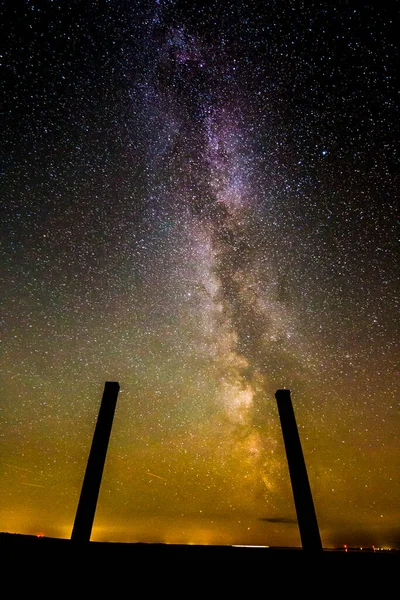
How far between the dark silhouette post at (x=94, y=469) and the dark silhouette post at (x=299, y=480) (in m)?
3.16

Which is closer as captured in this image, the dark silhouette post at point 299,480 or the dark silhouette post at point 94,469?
the dark silhouette post at point 94,469

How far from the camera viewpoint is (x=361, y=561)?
149 inches

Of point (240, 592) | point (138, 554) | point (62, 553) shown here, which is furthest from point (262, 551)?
point (62, 553)

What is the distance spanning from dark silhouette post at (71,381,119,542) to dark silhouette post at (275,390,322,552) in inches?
124

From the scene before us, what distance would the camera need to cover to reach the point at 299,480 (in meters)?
5.30

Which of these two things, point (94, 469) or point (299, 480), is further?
point (299, 480)

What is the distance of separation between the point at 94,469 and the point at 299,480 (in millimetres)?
3416

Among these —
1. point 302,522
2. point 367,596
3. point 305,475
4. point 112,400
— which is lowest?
point 367,596

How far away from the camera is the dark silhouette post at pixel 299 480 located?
4.91 metres

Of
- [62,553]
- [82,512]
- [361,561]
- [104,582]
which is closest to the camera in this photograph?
[104,582]

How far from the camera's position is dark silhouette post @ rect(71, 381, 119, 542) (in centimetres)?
464

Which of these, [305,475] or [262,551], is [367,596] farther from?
[305,475]

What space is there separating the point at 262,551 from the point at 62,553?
7.92ft

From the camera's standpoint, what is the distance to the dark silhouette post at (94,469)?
4.64m
